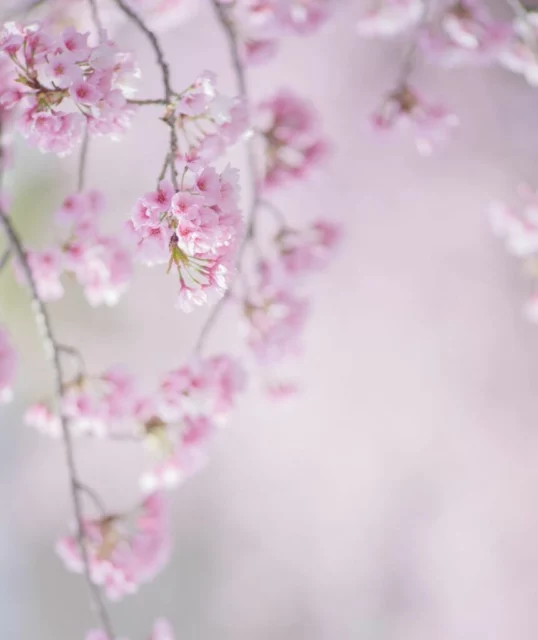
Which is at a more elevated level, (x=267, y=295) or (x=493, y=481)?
(x=267, y=295)

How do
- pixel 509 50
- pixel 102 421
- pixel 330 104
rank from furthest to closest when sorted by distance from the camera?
1. pixel 330 104
2. pixel 509 50
3. pixel 102 421

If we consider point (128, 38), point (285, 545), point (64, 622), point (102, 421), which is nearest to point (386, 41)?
point (128, 38)

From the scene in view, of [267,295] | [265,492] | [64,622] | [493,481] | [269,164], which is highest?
[269,164]

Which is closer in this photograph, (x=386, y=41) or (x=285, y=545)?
(x=285, y=545)

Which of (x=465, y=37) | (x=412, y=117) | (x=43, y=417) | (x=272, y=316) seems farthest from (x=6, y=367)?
(x=465, y=37)

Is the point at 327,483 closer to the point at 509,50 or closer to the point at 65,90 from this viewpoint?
the point at 509,50

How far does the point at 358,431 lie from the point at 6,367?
153cm

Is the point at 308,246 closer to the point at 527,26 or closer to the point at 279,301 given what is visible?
the point at 279,301

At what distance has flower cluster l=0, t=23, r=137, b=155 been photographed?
655 millimetres

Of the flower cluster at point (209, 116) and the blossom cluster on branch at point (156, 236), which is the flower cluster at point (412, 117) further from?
the flower cluster at point (209, 116)

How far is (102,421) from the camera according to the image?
1.06 meters

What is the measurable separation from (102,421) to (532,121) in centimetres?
185

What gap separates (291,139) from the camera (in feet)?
4.03

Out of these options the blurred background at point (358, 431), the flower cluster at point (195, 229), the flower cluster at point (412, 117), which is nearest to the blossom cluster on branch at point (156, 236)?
the flower cluster at point (195, 229)
